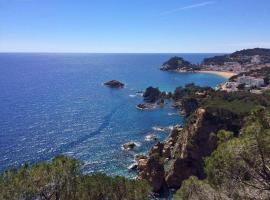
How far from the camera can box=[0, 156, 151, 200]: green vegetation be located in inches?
718

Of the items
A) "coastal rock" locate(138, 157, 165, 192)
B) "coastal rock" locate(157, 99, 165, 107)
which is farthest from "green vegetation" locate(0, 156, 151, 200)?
"coastal rock" locate(157, 99, 165, 107)

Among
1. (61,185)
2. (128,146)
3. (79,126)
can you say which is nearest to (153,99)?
(79,126)

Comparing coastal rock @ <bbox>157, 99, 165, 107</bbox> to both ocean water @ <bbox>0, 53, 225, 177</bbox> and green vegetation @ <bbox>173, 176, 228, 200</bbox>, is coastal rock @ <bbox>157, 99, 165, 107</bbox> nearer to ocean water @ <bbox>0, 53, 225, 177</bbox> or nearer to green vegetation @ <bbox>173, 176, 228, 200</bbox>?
ocean water @ <bbox>0, 53, 225, 177</bbox>

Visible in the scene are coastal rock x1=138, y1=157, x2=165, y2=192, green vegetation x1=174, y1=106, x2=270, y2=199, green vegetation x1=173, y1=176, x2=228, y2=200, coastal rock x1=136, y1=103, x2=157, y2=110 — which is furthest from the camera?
coastal rock x1=136, y1=103, x2=157, y2=110

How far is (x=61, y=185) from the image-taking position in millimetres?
19719

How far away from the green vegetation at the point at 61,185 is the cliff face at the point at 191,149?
1006 inches

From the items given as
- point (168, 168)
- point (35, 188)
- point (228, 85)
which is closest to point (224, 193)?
point (35, 188)

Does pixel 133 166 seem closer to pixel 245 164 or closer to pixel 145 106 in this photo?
pixel 245 164

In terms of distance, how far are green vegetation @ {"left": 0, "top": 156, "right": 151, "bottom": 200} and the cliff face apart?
2555cm

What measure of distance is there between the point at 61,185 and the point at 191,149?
3294 cm

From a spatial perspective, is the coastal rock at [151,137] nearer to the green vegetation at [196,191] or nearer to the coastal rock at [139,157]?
the coastal rock at [139,157]

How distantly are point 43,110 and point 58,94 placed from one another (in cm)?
3065

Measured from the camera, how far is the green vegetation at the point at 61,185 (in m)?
18.2

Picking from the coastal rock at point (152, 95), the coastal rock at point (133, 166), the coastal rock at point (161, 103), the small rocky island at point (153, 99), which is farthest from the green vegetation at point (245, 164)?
the coastal rock at point (152, 95)
